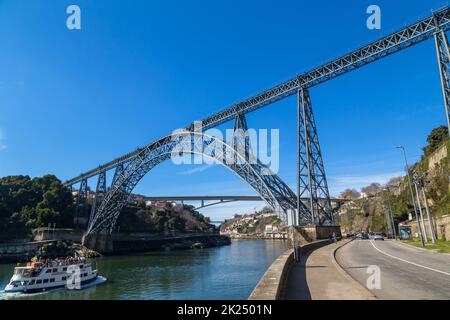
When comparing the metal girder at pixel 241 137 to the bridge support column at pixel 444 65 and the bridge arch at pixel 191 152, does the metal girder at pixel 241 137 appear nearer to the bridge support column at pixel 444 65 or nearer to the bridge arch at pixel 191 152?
the bridge arch at pixel 191 152

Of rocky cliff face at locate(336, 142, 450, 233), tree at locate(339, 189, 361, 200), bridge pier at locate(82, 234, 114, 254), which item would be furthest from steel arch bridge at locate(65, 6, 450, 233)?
tree at locate(339, 189, 361, 200)

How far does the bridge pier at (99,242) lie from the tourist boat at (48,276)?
3206cm

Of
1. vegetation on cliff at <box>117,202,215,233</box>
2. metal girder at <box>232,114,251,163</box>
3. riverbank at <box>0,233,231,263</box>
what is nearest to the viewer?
metal girder at <box>232,114,251,163</box>

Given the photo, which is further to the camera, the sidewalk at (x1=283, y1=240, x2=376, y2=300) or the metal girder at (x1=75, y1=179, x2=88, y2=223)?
the metal girder at (x1=75, y1=179, x2=88, y2=223)

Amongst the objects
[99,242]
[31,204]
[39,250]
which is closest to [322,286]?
[39,250]

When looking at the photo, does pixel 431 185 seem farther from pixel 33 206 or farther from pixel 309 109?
pixel 33 206

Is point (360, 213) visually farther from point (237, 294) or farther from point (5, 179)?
point (5, 179)

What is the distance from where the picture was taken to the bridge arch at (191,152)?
31.2 metres

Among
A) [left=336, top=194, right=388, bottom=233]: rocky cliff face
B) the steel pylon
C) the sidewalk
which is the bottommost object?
the sidewalk

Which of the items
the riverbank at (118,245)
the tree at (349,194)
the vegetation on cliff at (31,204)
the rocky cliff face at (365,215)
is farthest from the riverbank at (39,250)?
the tree at (349,194)

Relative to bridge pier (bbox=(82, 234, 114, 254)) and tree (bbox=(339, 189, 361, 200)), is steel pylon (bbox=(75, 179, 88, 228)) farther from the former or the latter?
tree (bbox=(339, 189, 361, 200))

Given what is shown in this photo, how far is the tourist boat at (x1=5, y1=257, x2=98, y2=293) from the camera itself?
24547 millimetres

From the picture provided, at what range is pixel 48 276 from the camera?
2611 centimetres

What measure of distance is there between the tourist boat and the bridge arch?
18.6m
